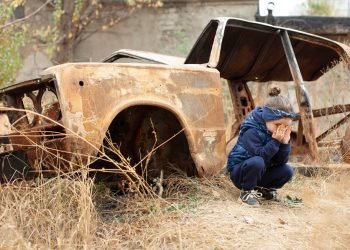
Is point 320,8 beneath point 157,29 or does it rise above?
above

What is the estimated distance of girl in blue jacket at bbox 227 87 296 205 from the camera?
4.21m

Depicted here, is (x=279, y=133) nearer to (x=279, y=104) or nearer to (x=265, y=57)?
(x=279, y=104)

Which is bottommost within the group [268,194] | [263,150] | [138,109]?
[268,194]

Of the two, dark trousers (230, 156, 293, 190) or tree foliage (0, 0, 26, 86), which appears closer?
dark trousers (230, 156, 293, 190)

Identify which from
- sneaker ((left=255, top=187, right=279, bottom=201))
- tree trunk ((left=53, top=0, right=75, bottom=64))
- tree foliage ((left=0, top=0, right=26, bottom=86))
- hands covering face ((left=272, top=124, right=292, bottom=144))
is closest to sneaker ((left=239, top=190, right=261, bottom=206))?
sneaker ((left=255, top=187, right=279, bottom=201))

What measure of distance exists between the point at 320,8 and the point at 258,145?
1442cm

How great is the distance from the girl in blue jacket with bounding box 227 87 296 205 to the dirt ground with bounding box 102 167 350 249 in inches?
6.9

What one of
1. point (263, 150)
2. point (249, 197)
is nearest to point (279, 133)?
point (263, 150)

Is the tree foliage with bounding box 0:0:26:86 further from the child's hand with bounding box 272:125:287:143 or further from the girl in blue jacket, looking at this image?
the child's hand with bounding box 272:125:287:143

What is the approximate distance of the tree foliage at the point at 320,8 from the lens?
17531 millimetres

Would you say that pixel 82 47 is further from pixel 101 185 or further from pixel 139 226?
pixel 139 226

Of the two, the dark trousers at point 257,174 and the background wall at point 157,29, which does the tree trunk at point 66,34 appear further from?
the dark trousers at point 257,174

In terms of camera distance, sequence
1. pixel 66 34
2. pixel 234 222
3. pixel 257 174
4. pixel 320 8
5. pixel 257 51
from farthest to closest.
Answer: pixel 320 8
pixel 66 34
pixel 257 51
pixel 257 174
pixel 234 222

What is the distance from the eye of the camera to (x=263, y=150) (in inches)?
167
